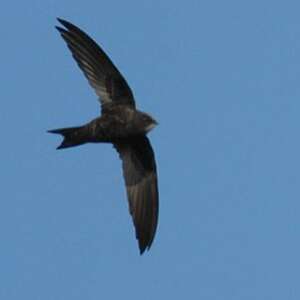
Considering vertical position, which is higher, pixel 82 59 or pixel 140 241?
pixel 82 59

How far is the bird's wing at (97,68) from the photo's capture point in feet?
39.3

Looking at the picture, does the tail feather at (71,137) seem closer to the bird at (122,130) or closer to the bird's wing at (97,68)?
the bird at (122,130)

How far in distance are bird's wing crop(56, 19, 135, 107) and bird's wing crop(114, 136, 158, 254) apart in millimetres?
603

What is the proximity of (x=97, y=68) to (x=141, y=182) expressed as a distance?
5.16 ft

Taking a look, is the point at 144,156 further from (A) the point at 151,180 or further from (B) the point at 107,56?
(B) the point at 107,56

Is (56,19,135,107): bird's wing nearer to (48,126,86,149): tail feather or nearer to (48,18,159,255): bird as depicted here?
(48,18,159,255): bird

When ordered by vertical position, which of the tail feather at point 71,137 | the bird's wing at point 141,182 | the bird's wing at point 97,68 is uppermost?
the bird's wing at point 97,68

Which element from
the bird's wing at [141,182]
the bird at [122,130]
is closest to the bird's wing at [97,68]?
the bird at [122,130]

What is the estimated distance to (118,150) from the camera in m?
12.3

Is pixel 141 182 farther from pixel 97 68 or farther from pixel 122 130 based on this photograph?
pixel 97 68

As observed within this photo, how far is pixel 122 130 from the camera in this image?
38.5 ft

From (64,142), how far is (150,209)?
1.52 m

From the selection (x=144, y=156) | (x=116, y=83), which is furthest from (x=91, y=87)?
(x=144, y=156)

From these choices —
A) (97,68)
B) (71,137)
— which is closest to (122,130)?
(71,137)
